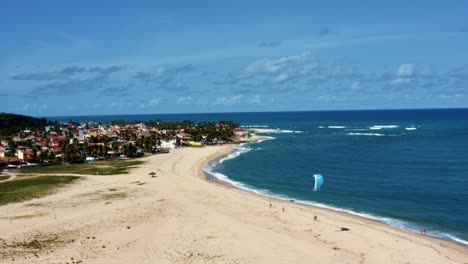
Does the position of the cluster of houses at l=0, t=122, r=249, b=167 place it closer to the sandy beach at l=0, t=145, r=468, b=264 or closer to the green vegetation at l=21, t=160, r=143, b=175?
the green vegetation at l=21, t=160, r=143, b=175

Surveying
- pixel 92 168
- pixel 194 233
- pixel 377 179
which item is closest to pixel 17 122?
pixel 92 168

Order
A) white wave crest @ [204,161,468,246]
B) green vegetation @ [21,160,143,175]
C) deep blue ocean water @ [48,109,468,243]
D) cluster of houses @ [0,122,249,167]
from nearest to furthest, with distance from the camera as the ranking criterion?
1. white wave crest @ [204,161,468,246]
2. deep blue ocean water @ [48,109,468,243]
3. green vegetation @ [21,160,143,175]
4. cluster of houses @ [0,122,249,167]

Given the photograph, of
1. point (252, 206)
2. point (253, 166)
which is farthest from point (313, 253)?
point (253, 166)

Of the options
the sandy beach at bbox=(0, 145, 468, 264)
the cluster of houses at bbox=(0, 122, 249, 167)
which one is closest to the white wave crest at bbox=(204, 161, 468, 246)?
the sandy beach at bbox=(0, 145, 468, 264)

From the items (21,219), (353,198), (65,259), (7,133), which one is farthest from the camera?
(7,133)

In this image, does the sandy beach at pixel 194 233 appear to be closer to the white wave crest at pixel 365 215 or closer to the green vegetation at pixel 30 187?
the white wave crest at pixel 365 215

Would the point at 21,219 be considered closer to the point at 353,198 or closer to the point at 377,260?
the point at 377,260
